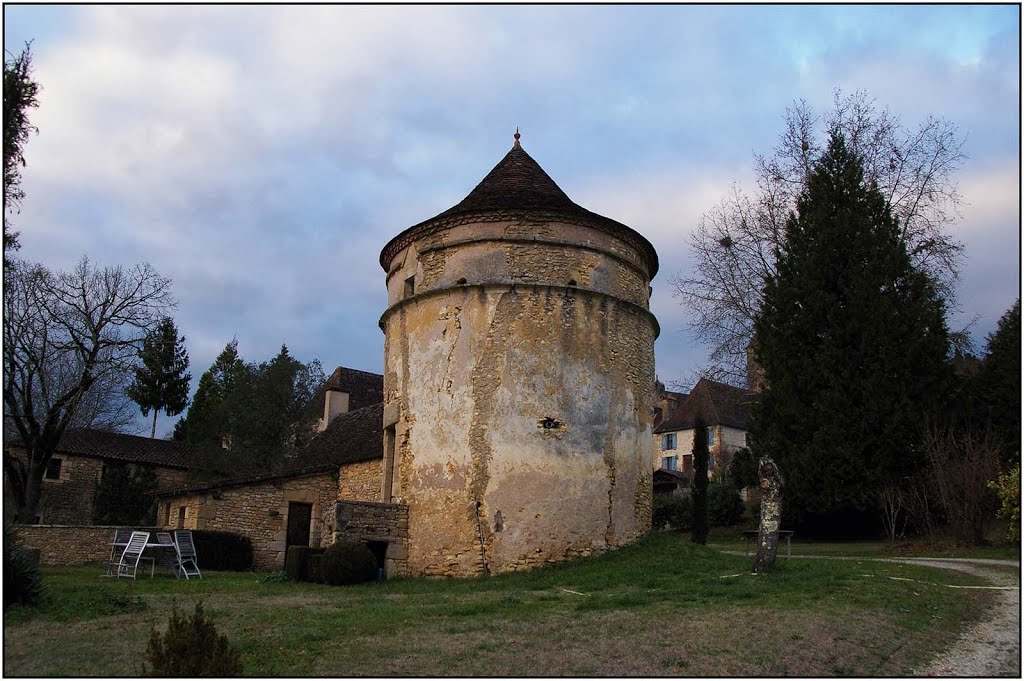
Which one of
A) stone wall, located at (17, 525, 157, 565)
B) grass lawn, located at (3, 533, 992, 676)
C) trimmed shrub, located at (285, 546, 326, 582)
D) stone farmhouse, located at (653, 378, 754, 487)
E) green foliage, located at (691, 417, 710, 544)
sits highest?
stone farmhouse, located at (653, 378, 754, 487)

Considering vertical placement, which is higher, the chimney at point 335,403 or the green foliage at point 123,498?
the chimney at point 335,403

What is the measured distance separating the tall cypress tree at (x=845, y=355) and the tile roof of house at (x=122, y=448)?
1011 inches

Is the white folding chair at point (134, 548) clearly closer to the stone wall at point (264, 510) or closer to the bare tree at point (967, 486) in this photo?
the stone wall at point (264, 510)

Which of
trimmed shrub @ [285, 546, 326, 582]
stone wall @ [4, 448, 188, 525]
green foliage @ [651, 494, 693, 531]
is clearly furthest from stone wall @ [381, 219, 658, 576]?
stone wall @ [4, 448, 188, 525]

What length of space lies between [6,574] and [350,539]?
6.83 m

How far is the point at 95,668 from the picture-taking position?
7.08 m

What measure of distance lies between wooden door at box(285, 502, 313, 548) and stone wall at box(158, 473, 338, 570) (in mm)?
126

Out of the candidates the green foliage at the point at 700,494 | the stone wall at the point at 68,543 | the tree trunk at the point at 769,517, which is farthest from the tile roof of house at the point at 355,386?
the tree trunk at the point at 769,517

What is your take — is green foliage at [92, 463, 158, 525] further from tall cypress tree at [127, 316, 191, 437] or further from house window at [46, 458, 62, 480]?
tall cypress tree at [127, 316, 191, 437]

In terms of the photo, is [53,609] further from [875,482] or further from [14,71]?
[875,482]

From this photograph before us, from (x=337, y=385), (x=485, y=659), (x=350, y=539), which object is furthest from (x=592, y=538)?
(x=337, y=385)

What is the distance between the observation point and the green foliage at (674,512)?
28562mm

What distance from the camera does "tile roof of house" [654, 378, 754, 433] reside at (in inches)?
1704

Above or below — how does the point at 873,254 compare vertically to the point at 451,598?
above
